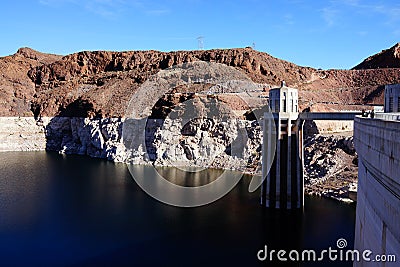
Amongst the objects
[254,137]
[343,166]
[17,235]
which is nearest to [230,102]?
[254,137]

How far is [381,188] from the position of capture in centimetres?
980

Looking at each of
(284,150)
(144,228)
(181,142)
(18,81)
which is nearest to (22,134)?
(18,81)

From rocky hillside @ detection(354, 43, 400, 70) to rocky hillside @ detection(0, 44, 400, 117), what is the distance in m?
4.71

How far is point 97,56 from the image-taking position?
296ft

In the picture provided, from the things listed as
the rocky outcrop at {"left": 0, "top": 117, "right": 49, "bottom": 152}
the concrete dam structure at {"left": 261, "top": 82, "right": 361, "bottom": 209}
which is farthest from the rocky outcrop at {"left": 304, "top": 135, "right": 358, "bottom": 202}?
the rocky outcrop at {"left": 0, "top": 117, "right": 49, "bottom": 152}

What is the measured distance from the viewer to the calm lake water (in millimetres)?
22719

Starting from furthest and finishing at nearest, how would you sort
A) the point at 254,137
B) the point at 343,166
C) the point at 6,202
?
the point at 254,137, the point at 343,166, the point at 6,202

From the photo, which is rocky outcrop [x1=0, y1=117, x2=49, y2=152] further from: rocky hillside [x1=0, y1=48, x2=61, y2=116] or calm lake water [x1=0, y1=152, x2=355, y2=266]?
calm lake water [x1=0, y1=152, x2=355, y2=266]

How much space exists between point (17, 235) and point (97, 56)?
229 ft

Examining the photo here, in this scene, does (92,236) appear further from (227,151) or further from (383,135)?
(227,151)

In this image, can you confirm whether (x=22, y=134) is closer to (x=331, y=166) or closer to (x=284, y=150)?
(x=331, y=166)

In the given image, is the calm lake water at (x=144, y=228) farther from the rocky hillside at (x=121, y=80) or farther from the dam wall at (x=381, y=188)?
the rocky hillside at (x=121, y=80)

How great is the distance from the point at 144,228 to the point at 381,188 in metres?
20.2

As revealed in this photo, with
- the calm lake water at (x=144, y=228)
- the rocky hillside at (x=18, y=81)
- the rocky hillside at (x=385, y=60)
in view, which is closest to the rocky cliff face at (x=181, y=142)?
the calm lake water at (x=144, y=228)
